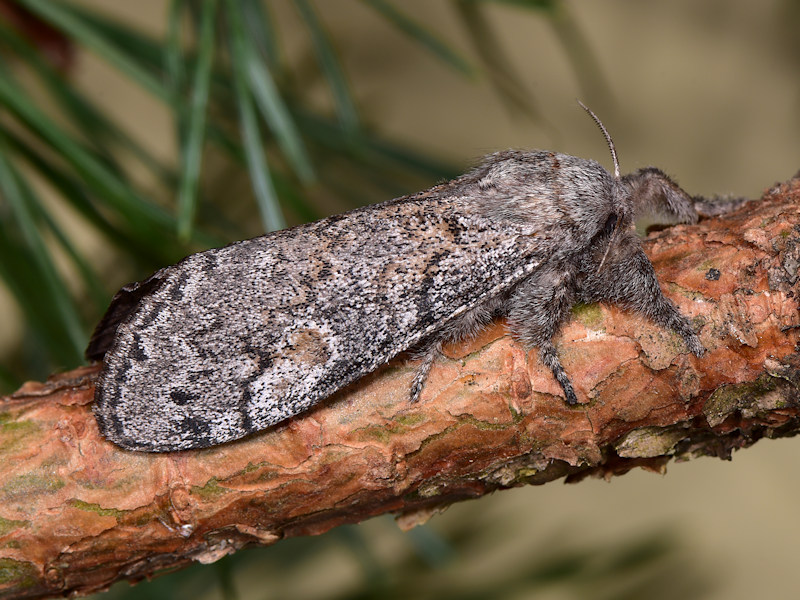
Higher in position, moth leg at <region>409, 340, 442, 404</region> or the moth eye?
the moth eye

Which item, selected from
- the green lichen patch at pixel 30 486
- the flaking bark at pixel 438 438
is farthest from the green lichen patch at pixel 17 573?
the green lichen patch at pixel 30 486

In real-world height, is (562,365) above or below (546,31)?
below

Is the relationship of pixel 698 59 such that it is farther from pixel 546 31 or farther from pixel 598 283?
pixel 598 283

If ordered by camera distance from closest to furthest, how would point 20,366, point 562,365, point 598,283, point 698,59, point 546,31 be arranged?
point 562,365 → point 598,283 → point 698,59 → point 546,31 → point 20,366

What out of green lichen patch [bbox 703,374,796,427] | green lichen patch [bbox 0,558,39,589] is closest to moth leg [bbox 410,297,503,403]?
green lichen patch [bbox 703,374,796,427]

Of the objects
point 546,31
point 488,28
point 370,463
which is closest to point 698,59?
point 546,31

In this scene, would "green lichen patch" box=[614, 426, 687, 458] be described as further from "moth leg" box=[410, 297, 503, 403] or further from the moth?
"moth leg" box=[410, 297, 503, 403]

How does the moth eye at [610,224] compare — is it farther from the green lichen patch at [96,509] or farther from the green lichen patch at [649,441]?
the green lichen patch at [96,509]
